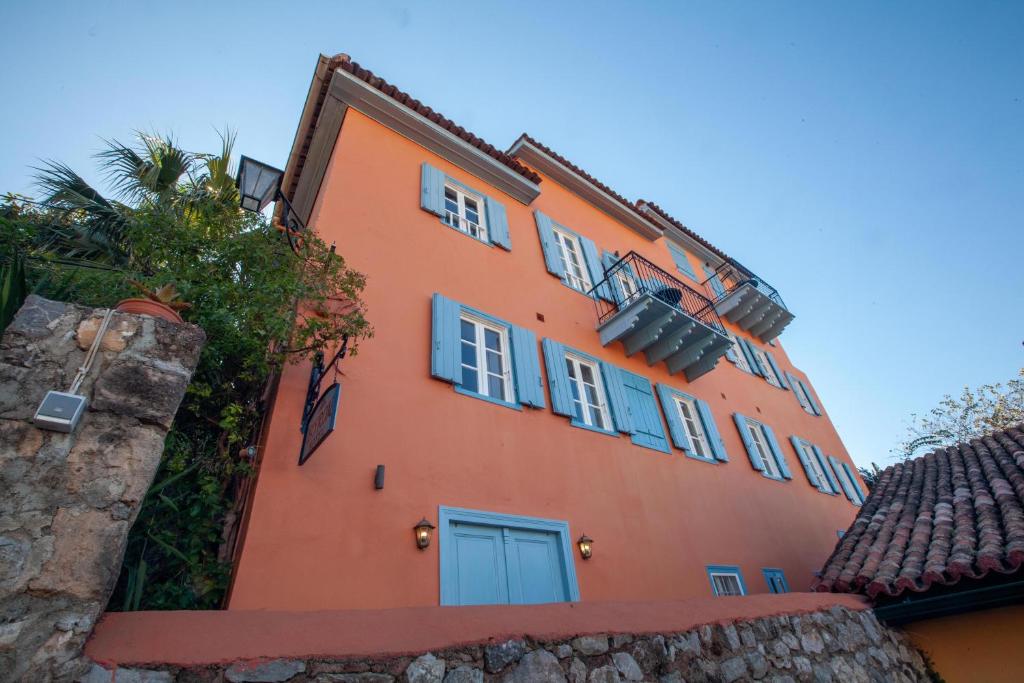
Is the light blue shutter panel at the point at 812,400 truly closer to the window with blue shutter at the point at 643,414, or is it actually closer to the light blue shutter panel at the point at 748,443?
the light blue shutter panel at the point at 748,443

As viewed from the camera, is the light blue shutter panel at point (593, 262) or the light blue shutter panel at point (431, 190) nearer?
the light blue shutter panel at point (431, 190)

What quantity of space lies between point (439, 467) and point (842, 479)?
11879 mm

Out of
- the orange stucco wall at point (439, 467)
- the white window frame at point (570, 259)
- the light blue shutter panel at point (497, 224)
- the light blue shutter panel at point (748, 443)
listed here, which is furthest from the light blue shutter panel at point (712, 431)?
the light blue shutter panel at point (497, 224)

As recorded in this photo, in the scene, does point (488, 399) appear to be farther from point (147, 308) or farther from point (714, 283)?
point (714, 283)

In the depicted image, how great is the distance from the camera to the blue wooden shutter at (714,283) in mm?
14280

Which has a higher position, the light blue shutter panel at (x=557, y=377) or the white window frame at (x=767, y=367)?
the white window frame at (x=767, y=367)

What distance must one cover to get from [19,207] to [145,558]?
4091mm

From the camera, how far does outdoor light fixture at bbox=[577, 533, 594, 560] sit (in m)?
5.29

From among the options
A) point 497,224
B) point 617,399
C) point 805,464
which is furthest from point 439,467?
point 805,464

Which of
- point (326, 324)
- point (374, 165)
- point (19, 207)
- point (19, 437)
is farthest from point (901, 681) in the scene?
point (19, 207)

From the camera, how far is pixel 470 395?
223 inches

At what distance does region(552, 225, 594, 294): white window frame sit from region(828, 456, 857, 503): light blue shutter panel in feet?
27.7

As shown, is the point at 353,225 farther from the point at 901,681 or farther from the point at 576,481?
the point at 901,681

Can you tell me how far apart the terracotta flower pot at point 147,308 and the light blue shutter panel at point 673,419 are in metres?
6.82
